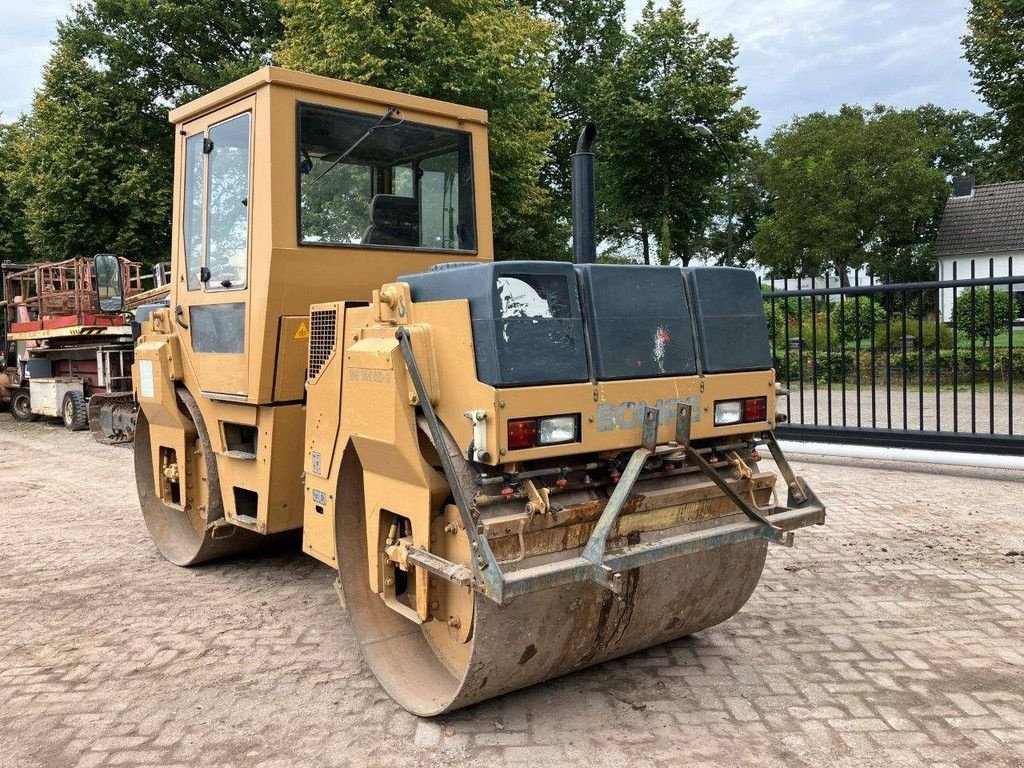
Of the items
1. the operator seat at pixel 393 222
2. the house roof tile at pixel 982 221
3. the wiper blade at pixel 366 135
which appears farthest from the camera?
the house roof tile at pixel 982 221

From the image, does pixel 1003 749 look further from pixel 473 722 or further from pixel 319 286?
A: pixel 319 286

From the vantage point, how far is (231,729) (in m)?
3.53

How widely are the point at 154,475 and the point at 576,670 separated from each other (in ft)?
12.1

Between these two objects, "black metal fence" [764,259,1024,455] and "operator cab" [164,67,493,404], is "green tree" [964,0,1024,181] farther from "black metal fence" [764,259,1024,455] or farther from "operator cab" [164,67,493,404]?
"operator cab" [164,67,493,404]

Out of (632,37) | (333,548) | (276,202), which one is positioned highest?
(632,37)

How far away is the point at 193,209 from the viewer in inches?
207

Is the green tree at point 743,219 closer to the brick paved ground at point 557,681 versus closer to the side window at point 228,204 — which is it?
the brick paved ground at point 557,681

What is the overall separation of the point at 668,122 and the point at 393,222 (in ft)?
84.6

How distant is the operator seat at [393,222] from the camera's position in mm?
4954

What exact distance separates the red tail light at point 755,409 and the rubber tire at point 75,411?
1457 cm

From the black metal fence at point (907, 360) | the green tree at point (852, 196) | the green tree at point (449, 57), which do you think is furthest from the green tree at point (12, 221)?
the green tree at point (852, 196)

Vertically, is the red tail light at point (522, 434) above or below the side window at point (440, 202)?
below

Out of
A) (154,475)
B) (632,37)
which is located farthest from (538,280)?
(632,37)

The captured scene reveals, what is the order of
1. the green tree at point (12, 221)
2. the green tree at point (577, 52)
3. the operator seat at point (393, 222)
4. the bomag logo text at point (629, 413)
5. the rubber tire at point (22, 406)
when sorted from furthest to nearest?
the green tree at point (577, 52), the green tree at point (12, 221), the rubber tire at point (22, 406), the operator seat at point (393, 222), the bomag logo text at point (629, 413)
